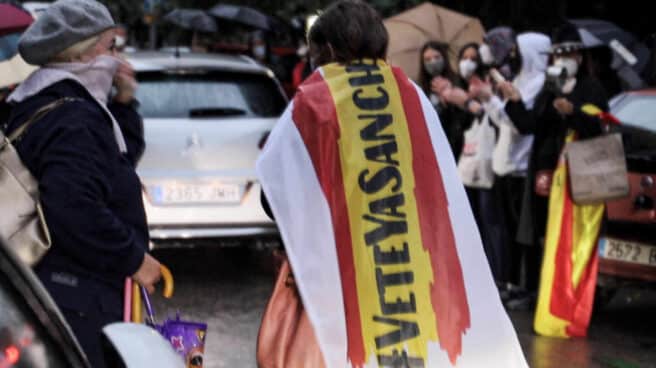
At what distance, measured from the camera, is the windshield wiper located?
10023 mm

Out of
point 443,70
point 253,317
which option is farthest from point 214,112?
point 253,317

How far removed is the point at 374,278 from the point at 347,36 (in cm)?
84

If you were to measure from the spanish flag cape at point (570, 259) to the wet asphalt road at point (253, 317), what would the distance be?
0.22 m

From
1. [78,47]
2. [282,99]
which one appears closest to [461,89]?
[282,99]

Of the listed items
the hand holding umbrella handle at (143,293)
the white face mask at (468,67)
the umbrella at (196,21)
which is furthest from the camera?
the umbrella at (196,21)

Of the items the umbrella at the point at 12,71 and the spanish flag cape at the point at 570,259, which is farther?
the spanish flag cape at the point at 570,259

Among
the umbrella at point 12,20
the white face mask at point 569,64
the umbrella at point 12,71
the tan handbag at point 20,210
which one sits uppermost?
the tan handbag at point 20,210

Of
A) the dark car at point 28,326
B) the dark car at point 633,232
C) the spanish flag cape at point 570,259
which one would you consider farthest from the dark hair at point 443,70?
the dark car at point 28,326

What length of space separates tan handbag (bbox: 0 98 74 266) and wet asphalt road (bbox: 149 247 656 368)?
3538 millimetres

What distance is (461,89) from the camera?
10164mm

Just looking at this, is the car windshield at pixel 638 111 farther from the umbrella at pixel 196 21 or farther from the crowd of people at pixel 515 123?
the umbrella at pixel 196 21

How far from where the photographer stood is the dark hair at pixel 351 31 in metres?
4.67

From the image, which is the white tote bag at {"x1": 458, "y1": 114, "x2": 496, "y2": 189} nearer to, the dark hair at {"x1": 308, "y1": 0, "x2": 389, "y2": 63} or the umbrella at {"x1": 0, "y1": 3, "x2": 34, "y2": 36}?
the umbrella at {"x1": 0, "y1": 3, "x2": 34, "y2": 36}

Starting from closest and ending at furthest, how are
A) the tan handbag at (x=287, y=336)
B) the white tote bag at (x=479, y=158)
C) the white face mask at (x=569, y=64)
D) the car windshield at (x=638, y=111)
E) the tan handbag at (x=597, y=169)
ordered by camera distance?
the tan handbag at (x=287, y=336)
the tan handbag at (x=597, y=169)
the white face mask at (x=569, y=64)
the car windshield at (x=638, y=111)
the white tote bag at (x=479, y=158)
